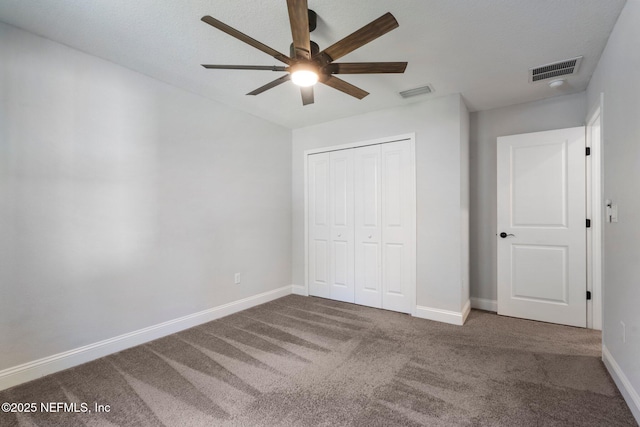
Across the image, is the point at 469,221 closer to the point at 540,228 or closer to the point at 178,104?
the point at 540,228

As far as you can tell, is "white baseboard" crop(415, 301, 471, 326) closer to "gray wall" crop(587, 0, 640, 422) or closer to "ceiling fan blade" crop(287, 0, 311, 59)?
"gray wall" crop(587, 0, 640, 422)

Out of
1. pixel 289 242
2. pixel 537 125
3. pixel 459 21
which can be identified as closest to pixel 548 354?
pixel 537 125

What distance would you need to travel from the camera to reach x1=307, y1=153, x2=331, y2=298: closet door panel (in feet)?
13.5

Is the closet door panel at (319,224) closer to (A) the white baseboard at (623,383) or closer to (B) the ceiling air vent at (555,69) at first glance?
(B) the ceiling air vent at (555,69)

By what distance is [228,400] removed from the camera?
5.99 ft

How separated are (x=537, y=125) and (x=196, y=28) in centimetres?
359

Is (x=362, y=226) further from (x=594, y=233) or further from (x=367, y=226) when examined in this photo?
(x=594, y=233)

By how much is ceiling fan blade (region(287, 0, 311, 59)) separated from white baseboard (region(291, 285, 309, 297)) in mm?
3216

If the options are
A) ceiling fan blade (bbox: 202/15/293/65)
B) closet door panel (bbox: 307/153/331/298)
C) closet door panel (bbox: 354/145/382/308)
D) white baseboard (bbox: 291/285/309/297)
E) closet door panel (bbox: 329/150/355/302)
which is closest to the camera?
ceiling fan blade (bbox: 202/15/293/65)

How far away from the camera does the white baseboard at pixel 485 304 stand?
11.5 feet

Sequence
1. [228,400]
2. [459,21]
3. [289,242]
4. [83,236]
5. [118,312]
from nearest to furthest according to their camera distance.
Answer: [228,400], [459,21], [83,236], [118,312], [289,242]

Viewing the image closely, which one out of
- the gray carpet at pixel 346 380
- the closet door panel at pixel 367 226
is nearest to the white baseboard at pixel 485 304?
the gray carpet at pixel 346 380

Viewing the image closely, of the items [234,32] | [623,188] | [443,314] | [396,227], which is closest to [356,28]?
[234,32]

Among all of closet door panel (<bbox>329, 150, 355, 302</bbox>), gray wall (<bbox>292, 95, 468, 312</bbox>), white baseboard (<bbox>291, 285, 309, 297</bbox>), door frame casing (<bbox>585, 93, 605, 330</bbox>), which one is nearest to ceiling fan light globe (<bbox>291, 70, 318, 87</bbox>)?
gray wall (<bbox>292, 95, 468, 312</bbox>)
